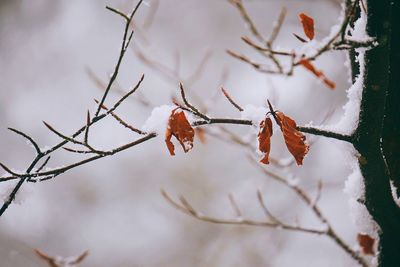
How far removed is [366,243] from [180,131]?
0.85 m

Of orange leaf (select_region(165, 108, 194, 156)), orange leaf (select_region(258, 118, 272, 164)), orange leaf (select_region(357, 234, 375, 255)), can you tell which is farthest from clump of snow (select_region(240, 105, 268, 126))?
orange leaf (select_region(357, 234, 375, 255))

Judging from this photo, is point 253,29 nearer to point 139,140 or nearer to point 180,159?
point 139,140

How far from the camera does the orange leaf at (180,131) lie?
106 cm

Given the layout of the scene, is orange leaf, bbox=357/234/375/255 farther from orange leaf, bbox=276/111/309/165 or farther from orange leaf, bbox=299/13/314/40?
orange leaf, bbox=299/13/314/40

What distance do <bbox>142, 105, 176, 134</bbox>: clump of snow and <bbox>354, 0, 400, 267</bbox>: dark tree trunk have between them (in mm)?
571

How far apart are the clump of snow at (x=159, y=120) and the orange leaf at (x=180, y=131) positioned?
2 cm

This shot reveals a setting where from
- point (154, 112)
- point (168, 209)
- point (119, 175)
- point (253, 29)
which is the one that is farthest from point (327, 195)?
point (154, 112)

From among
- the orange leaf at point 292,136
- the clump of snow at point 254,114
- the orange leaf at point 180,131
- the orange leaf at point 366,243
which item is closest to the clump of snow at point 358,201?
the orange leaf at point 366,243

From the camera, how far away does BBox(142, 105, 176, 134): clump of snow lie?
3.50ft

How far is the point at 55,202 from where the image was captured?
31.6 ft

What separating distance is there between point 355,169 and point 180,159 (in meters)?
9.28

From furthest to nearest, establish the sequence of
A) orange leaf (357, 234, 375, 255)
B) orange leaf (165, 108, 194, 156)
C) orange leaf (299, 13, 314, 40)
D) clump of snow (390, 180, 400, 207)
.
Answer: orange leaf (357, 234, 375, 255)
clump of snow (390, 180, 400, 207)
orange leaf (299, 13, 314, 40)
orange leaf (165, 108, 194, 156)

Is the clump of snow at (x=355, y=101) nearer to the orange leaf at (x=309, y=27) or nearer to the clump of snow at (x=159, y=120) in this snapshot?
the orange leaf at (x=309, y=27)

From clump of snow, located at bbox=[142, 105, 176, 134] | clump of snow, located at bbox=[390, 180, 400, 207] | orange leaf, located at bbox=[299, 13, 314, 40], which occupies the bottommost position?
clump of snow, located at bbox=[390, 180, 400, 207]
